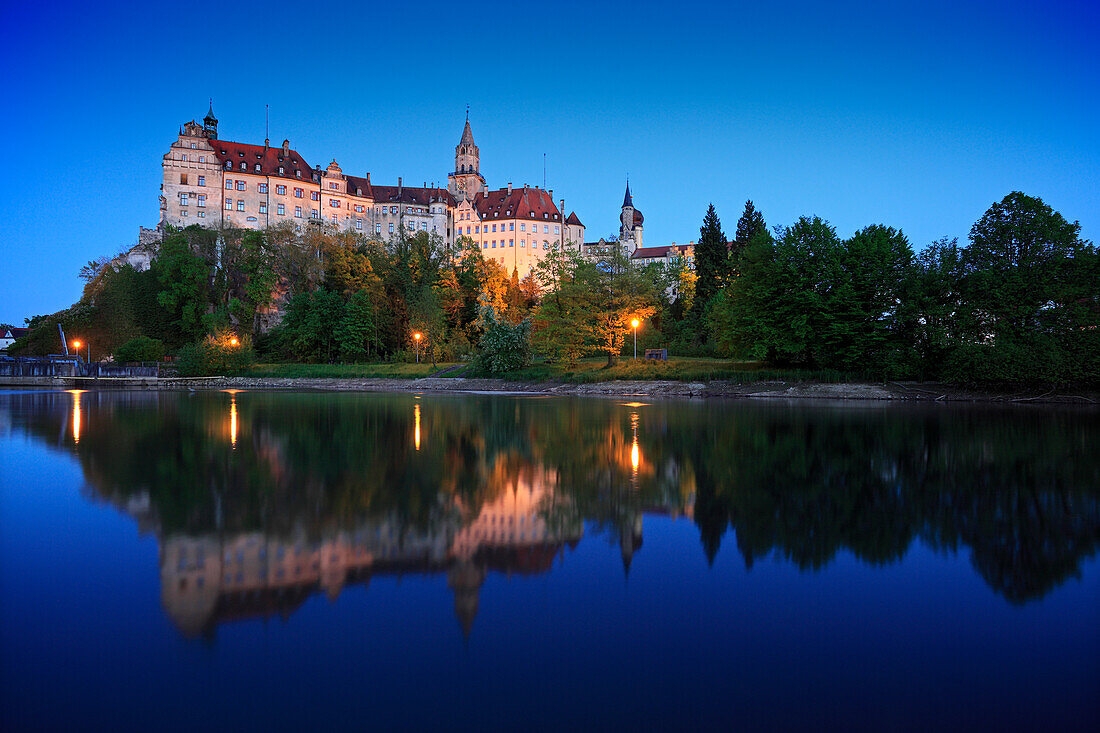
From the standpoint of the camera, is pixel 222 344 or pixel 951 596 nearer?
pixel 951 596

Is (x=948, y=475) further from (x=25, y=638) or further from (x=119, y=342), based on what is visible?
(x=119, y=342)

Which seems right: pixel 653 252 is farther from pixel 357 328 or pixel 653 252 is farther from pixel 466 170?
pixel 357 328

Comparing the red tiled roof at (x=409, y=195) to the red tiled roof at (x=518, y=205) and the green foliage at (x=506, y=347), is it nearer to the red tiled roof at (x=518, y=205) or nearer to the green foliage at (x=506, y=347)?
the red tiled roof at (x=518, y=205)

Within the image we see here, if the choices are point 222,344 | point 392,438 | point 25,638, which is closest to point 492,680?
point 25,638

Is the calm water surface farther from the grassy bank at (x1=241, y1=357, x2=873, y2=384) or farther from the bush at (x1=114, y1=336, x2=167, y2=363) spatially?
the bush at (x1=114, y1=336, x2=167, y2=363)

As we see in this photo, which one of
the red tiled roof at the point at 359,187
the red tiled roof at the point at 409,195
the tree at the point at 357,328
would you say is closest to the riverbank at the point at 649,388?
the tree at the point at 357,328

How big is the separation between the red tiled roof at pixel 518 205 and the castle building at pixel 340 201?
0.19m

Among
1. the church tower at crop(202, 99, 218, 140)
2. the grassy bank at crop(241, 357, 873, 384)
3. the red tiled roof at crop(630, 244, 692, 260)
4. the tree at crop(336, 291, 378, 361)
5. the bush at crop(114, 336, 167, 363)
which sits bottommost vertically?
the grassy bank at crop(241, 357, 873, 384)

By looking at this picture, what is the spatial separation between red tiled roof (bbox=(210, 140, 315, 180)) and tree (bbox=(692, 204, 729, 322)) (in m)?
59.2

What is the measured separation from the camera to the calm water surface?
3.64 m

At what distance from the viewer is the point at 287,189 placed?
8781cm

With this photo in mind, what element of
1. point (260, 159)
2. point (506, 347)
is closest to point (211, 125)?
point (260, 159)

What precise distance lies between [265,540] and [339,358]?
5747 centimetres

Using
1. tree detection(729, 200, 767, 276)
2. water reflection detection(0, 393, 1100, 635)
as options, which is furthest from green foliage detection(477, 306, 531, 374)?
water reflection detection(0, 393, 1100, 635)
